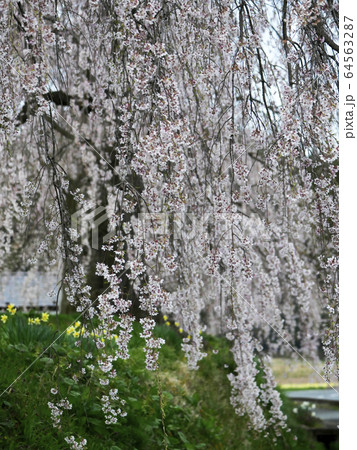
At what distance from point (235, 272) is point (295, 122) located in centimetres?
115

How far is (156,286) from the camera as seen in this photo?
202cm

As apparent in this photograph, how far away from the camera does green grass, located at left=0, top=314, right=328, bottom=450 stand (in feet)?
9.18

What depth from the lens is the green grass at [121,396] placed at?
9.18ft

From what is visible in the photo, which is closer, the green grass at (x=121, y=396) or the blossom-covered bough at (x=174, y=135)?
the blossom-covered bough at (x=174, y=135)

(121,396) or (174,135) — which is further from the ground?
(174,135)

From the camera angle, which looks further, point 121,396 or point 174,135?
point 121,396

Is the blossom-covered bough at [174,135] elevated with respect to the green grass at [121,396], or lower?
elevated

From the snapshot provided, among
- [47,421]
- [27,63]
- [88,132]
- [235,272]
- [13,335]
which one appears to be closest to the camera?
[27,63]

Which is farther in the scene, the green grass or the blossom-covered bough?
the green grass

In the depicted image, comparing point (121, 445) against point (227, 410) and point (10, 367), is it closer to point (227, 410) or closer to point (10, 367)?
point (10, 367)

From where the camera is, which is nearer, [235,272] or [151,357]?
[151,357]

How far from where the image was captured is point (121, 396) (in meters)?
3.45

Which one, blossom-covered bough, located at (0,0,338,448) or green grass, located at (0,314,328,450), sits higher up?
blossom-covered bough, located at (0,0,338,448)
